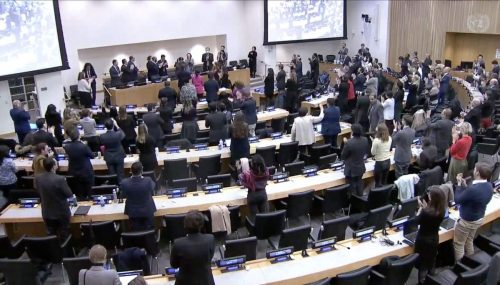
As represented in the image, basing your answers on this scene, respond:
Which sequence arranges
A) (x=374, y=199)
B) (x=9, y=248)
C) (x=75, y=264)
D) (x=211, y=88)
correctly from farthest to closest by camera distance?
(x=211, y=88) < (x=374, y=199) < (x=9, y=248) < (x=75, y=264)

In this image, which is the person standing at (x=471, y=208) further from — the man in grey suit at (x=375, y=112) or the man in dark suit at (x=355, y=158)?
the man in grey suit at (x=375, y=112)

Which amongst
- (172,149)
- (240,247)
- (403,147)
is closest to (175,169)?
(172,149)

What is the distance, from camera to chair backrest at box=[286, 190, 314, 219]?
287 inches

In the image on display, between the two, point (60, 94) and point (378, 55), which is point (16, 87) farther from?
point (378, 55)

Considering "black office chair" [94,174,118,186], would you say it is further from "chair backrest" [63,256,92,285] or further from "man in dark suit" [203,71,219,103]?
"man in dark suit" [203,71,219,103]

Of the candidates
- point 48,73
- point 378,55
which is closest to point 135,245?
point 48,73

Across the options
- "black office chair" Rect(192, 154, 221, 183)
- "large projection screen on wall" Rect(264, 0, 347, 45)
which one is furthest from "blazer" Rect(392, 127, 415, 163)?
"large projection screen on wall" Rect(264, 0, 347, 45)

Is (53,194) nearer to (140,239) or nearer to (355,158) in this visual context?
(140,239)

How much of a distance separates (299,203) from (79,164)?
3.58m

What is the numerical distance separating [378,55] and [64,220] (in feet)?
59.1

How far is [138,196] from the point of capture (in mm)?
6391

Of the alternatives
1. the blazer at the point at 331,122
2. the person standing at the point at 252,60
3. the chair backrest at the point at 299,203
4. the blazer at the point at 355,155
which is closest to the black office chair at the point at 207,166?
the chair backrest at the point at 299,203

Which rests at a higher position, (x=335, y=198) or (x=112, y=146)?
(x=112, y=146)

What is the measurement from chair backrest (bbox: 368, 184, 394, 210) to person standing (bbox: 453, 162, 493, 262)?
1460 mm
